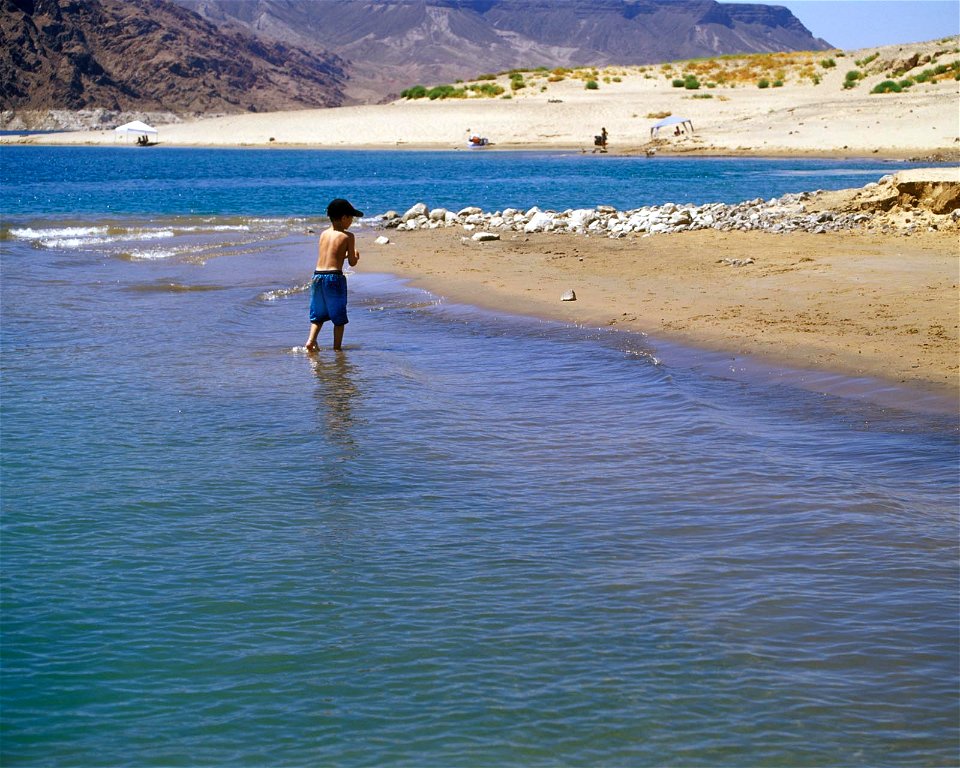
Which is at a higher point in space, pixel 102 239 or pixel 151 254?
pixel 102 239

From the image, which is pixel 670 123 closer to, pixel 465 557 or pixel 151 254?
pixel 151 254

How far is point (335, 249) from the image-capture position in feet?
34.6

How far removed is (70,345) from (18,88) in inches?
5524

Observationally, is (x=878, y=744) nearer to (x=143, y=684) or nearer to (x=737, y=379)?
(x=143, y=684)

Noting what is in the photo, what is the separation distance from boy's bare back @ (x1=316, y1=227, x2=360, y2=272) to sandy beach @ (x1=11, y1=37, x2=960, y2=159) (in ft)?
118

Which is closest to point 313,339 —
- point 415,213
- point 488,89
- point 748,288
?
point 748,288

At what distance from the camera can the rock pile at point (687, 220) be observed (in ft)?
57.2

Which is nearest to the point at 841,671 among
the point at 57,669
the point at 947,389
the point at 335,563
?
the point at 335,563

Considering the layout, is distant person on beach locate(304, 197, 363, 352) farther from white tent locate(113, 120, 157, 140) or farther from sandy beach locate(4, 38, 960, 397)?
white tent locate(113, 120, 157, 140)

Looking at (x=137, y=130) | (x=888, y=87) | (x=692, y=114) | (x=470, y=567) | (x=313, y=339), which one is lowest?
(x=470, y=567)

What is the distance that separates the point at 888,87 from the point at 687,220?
4380cm

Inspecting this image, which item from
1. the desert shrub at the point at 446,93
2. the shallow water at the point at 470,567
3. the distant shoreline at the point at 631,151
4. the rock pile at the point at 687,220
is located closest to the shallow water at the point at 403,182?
the distant shoreline at the point at 631,151

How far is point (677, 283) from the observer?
1389 cm

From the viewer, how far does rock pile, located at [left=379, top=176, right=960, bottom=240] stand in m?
17.4
